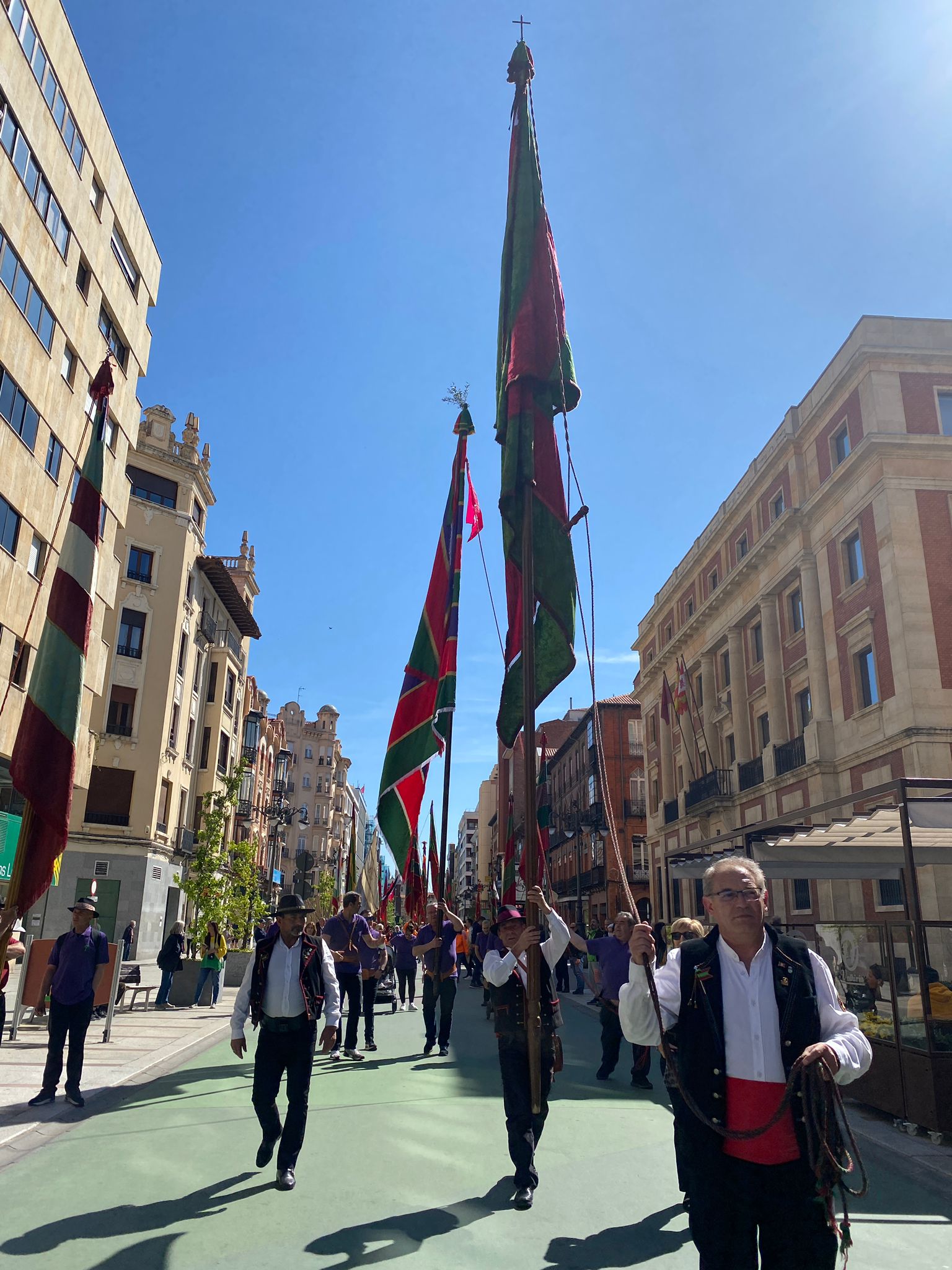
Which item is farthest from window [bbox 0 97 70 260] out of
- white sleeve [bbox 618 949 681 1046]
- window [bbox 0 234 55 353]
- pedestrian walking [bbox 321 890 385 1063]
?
white sleeve [bbox 618 949 681 1046]

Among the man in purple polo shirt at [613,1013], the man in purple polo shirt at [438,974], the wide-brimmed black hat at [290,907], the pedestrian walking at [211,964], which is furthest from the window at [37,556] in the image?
the wide-brimmed black hat at [290,907]

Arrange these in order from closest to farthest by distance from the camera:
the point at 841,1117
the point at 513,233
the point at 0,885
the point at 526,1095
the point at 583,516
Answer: the point at 841,1117 < the point at 526,1095 < the point at 583,516 < the point at 513,233 < the point at 0,885

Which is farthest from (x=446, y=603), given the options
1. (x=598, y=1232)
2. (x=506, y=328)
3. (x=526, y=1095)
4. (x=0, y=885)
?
(x=0, y=885)

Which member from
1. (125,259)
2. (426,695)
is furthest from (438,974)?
(125,259)

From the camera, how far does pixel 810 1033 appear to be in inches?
127

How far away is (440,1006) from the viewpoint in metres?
11.8

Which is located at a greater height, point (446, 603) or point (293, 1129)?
point (446, 603)

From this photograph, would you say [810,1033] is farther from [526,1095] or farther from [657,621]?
[657,621]

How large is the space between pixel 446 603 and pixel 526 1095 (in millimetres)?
7168

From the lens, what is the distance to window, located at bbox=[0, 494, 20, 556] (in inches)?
695

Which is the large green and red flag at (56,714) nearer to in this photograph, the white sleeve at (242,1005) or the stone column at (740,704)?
the white sleeve at (242,1005)

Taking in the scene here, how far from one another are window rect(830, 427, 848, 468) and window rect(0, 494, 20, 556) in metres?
22.4

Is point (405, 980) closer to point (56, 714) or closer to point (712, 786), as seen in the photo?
point (56, 714)

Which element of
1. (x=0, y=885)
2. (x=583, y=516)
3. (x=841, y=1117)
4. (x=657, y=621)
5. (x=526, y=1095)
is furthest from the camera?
(x=657, y=621)
